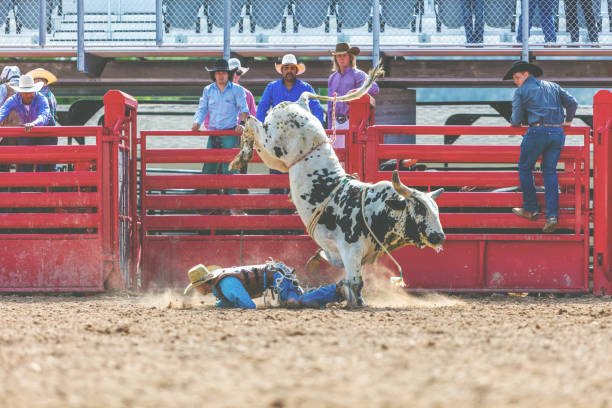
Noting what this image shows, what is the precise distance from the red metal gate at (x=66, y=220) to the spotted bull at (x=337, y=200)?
151cm

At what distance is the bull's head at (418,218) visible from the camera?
634 cm

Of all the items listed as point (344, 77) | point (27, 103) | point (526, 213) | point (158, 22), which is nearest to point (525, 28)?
point (344, 77)

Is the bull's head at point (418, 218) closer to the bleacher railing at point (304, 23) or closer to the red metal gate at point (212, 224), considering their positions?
the red metal gate at point (212, 224)

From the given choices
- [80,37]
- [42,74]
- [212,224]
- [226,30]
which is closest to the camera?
[212,224]

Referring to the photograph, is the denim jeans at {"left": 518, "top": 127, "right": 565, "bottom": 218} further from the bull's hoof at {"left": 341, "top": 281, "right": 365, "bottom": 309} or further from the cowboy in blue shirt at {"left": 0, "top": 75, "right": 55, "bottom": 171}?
the cowboy in blue shirt at {"left": 0, "top": 75, "right": 55, "bottom": 171}

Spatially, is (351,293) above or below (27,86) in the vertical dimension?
below

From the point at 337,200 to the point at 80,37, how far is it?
24.1ft

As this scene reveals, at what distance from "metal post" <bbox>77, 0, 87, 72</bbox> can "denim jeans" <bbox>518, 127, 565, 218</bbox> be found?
728cm

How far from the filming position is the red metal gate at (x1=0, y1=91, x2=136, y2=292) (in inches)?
306

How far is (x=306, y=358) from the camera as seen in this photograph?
3.88 metres

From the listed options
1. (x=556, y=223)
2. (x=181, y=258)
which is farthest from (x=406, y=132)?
(x=181, y=258)

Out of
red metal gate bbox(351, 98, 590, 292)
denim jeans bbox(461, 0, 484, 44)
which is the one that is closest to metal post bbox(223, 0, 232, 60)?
denim jeans bbox(461, 0, 484, 44)

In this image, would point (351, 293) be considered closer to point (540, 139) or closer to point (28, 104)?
point (540, 139)

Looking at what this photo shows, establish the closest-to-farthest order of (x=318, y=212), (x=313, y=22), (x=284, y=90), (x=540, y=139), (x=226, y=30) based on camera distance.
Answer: (x=318, y=212) → (x=540, y=139) → (x=284, y=90) → (x=226, y=30) → (x=313, y=22)
